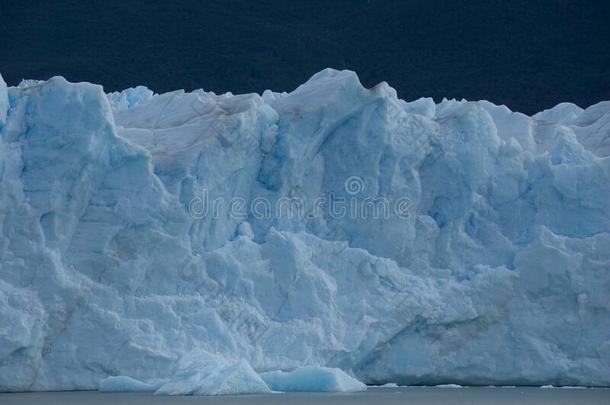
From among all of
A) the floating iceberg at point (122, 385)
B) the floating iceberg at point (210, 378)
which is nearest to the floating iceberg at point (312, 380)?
the floating iceberg at point (210, 378)

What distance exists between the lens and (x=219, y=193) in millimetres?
19609

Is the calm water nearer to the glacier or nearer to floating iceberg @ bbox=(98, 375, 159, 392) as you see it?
floating iceberg @ bbox=(98, 375, 159, 392)

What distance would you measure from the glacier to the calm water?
0.48 m

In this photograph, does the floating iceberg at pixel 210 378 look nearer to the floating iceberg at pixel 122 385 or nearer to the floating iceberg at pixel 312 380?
the floating iceberg at pixel 122 385

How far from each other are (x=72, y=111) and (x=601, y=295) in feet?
23.6

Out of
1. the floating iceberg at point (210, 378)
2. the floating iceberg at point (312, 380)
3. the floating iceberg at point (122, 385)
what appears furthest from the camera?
the floating iceberg at point (312, 380)

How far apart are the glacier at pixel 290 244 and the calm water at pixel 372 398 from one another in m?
0.48

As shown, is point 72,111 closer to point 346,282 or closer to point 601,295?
point 346,282

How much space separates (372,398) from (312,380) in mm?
1347

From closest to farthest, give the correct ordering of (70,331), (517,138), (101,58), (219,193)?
(70,331), (219,193), (517,138), (101,58)

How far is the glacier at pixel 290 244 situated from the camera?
18375 mm

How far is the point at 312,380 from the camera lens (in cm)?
1848

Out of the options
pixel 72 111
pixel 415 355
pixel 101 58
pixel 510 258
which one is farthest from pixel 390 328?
pixel 101 58

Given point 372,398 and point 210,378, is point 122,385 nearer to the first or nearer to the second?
point 210,378
